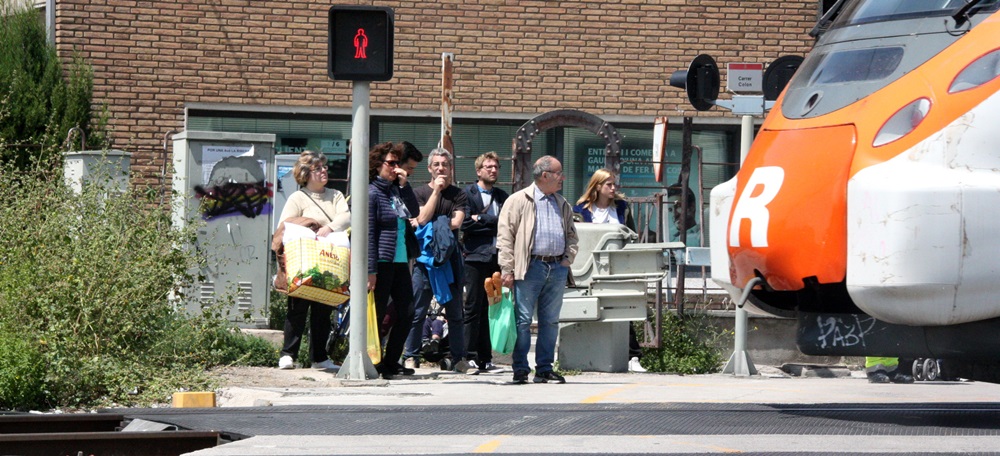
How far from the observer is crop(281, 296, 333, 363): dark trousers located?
449 inches

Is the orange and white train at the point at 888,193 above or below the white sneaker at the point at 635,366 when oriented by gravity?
above

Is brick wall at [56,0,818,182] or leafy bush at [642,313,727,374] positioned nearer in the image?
leafy bush at [642,313,727,374]

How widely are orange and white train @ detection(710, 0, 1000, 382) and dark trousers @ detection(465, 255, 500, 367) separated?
3826 millimetres

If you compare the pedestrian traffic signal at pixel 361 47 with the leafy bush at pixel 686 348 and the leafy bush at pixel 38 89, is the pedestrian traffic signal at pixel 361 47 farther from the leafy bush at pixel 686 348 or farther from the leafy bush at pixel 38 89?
the leafy bush at pixel 38 89

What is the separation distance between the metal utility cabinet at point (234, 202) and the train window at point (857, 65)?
21.7 feet

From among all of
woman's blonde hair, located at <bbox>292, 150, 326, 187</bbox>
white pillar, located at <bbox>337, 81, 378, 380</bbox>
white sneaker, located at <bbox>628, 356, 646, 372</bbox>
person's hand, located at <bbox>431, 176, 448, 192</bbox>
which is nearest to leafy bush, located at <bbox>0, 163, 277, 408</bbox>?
white pillar, located at <bbox>337, 81, 378, 380</bbox>

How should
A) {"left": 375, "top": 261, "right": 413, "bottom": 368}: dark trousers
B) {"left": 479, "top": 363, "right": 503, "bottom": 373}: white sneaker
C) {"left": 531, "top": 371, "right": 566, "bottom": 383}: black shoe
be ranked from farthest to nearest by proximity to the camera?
{"left": 479, "top": 363, "right": 503, "bottom": 373}: white sneaker → {"left": 375, "top": 261, "right": 413, "bottom": 368}: dark trousers → {"left": 531, "top": 371, "right": 566, "bottom": 383}: black shoe

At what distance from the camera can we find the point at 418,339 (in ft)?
39.2

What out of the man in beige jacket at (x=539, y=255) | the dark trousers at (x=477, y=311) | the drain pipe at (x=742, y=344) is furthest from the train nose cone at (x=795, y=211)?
the drain pipe at (x=742, y=344)

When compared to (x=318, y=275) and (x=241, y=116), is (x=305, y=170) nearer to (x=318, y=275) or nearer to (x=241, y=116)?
(x=318, y=275)

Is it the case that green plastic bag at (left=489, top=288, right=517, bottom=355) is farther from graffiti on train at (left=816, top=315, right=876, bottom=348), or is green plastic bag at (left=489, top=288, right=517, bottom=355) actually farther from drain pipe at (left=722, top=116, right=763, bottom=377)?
graffiti on train at (left=816, top=315, right=876, bottom=348)

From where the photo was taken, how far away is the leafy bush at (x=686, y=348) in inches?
508

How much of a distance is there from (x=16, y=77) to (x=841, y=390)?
1004 cm

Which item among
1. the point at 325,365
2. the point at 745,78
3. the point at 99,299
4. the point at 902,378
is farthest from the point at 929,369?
the point at 99,299
